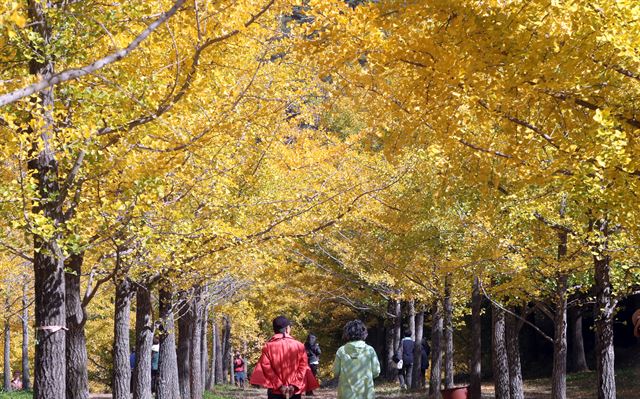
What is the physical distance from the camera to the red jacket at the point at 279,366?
8227mm

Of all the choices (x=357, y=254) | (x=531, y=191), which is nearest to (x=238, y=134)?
(x=531, y=191)

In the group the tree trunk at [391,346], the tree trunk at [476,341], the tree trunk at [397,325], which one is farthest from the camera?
the tree trunk at [391,346]

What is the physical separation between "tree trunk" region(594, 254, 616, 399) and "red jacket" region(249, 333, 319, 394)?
6.29 metres

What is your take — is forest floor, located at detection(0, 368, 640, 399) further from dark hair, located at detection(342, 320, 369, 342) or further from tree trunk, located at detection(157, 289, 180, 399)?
dark hair, located at detection(342, 320, 369, 342)

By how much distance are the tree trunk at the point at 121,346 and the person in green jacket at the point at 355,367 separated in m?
5.73

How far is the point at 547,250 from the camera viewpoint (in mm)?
15688

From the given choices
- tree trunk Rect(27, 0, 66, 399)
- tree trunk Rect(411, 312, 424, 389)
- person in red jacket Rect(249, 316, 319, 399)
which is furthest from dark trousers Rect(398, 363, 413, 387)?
tree trunk Rect(27, 0, 66, 399)

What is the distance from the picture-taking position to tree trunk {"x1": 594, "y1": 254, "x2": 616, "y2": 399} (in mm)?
12921

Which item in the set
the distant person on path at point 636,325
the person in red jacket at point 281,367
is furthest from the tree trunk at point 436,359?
the distant person on path at point 636,325

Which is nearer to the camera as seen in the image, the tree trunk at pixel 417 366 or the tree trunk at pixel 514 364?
the tree trunk at pixel 514 364

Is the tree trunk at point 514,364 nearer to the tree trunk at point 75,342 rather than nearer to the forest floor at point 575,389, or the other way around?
the forest floor at point 575,389

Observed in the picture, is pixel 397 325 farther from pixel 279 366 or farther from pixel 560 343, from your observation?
pixel 279 366

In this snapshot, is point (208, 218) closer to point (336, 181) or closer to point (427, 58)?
point (336, 181)

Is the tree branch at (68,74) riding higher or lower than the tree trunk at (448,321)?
higher
